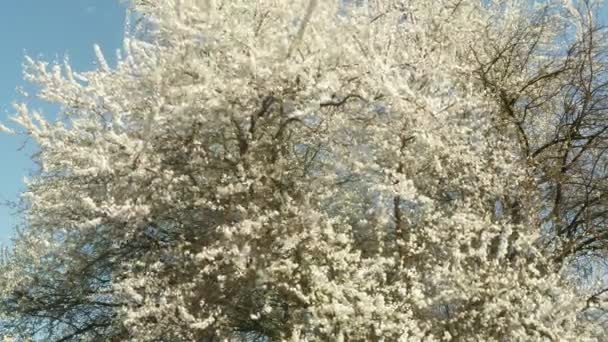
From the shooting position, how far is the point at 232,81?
9312 mm

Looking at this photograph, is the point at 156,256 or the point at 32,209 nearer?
the point at 156,256

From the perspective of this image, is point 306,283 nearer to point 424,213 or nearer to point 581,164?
point 424,213

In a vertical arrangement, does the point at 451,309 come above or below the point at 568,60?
below

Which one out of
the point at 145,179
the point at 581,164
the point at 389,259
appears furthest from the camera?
the point at 581,164

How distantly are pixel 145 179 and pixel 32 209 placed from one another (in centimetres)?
318

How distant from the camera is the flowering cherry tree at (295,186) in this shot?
356 inches

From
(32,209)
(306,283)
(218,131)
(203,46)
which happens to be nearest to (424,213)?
(306,283)

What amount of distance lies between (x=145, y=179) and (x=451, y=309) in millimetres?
4507

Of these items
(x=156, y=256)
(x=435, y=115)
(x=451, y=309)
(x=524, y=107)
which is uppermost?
(x=524, y=107)

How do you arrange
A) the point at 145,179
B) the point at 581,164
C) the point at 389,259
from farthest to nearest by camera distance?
the point at 581,164 < the point at 145,179 < the point at 389,259

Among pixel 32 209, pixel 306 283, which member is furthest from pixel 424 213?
pixel 32 209

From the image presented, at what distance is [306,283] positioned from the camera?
30.3ft

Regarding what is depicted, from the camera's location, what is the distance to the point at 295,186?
10.4 meters

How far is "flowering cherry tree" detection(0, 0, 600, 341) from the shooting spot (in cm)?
904
